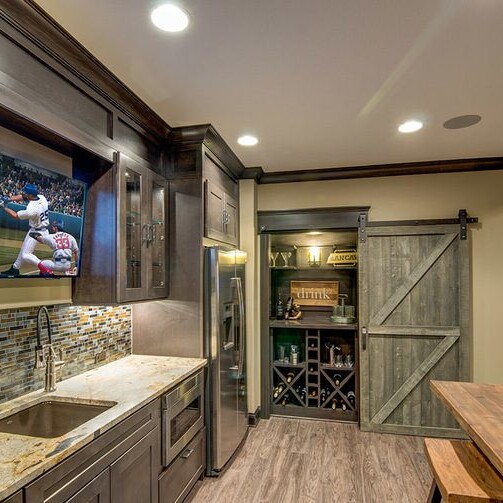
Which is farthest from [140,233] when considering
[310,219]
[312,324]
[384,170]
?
[384,170]

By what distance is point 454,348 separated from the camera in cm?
371

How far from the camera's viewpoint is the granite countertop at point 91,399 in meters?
1.33

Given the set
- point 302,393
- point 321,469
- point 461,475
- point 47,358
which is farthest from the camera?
point 302,393

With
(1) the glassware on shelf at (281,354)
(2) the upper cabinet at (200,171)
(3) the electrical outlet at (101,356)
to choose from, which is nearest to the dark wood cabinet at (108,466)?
(3) the electrical outlet at (101,356)

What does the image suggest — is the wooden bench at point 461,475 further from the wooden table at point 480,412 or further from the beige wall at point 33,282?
the beige wall at point 33,282

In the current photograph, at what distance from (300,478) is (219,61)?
9.82ft

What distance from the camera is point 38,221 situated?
1912 mm

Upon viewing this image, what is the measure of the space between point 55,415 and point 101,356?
0.68 meters

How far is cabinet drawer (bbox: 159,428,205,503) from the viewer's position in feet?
7.34

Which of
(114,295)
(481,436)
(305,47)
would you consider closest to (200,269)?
(114,295)

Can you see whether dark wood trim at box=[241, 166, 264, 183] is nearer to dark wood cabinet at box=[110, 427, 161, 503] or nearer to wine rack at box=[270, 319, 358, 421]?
wine rack at box=[270, 319, 358, 421]

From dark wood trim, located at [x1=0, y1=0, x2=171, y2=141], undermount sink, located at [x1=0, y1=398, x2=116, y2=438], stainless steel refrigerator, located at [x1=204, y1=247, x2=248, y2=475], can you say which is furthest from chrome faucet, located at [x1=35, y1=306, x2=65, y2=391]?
dark wood trim, located at [x1=0, y1=0, x2=171, y2=141]

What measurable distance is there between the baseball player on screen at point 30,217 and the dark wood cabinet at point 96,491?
38.9 inches

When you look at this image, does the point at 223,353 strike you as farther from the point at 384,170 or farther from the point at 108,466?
the point at 384,170
